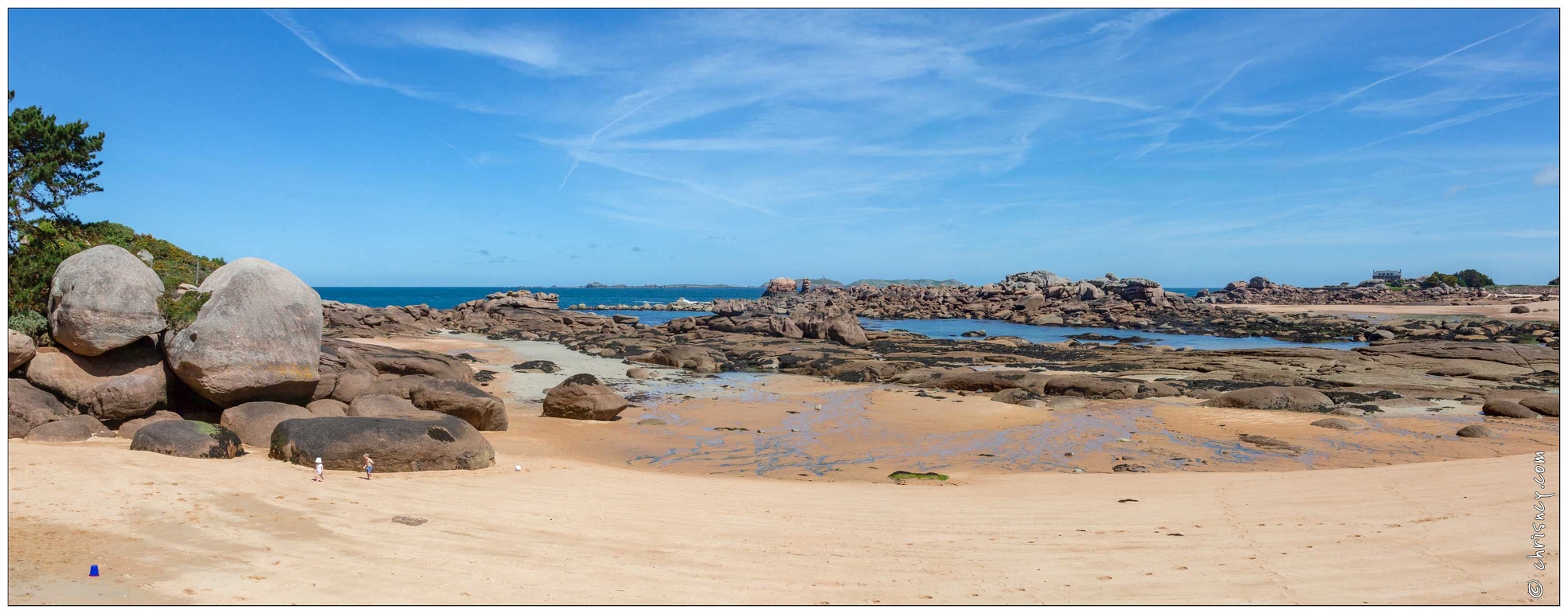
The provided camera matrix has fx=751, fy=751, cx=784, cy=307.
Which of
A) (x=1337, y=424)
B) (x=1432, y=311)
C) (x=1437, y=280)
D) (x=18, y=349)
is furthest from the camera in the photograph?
(x=1437, y=280)

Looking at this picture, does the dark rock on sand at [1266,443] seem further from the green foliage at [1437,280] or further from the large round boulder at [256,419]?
the green foliage at [1437,280]

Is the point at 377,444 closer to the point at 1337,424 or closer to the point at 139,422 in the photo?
the point at 139,422

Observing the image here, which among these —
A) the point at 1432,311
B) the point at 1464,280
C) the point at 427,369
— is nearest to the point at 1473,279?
the point at 1464,280

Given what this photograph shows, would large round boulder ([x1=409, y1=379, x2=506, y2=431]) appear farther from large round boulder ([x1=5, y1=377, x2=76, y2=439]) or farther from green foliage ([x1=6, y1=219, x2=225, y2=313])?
large round boulder ([x1=5, y1=377, x2=76, y2=439])

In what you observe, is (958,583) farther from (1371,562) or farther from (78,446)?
(78,446)

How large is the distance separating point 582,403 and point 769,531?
11.7 metres

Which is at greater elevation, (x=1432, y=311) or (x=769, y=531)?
(x=1432, y=311)

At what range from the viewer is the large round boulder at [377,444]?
11.1 meters

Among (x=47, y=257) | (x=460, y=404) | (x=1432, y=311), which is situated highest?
(x=47, y=257)

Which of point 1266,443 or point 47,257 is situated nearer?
point 47,257

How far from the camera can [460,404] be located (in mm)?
16500

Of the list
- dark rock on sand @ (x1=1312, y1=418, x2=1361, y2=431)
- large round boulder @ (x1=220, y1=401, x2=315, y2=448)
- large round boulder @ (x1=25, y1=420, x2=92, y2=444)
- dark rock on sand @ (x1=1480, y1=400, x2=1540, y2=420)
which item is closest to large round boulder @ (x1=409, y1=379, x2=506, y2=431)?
large round boulder @ (x1=220, y1=401, x2=315, y2=448)

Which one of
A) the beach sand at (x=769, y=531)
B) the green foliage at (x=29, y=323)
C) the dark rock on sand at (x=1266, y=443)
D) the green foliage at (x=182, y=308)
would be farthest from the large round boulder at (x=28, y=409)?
the dark rock on sand at (x=1266, y=443)

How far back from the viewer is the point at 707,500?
10.3 meters
